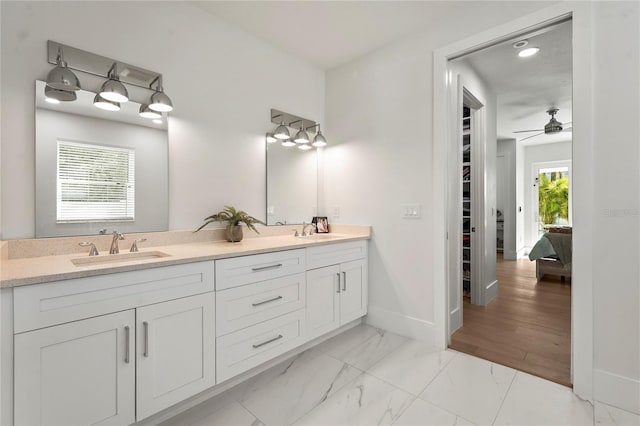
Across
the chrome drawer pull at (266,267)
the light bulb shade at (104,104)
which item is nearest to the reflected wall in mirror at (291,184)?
the chrome drawer pull at (266,267)

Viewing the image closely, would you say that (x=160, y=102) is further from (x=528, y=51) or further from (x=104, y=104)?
(x=528, y=51)

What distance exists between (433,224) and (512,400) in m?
1.20

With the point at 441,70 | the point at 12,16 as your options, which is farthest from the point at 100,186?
the point at 441,70

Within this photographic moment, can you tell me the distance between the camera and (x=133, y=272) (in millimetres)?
1370

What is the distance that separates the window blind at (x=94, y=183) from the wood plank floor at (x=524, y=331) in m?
2.64

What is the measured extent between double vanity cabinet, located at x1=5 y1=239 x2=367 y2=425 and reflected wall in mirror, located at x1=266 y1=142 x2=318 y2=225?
795mm

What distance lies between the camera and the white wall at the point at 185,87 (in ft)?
5.14

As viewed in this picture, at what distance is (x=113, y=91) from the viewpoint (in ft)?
5.65

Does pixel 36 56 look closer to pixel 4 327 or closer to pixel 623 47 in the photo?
pixel 4 327

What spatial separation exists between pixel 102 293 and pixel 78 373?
322mm

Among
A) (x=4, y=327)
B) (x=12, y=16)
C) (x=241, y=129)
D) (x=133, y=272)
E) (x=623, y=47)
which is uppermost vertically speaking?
(x=12, y=16)

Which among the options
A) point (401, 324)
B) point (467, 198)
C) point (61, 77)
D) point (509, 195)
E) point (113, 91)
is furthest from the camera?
point (509, 195)

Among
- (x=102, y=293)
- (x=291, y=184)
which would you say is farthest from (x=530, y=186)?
(x=102, y=293)

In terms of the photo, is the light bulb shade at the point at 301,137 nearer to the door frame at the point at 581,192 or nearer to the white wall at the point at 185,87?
the white wall at the point at 185,87
